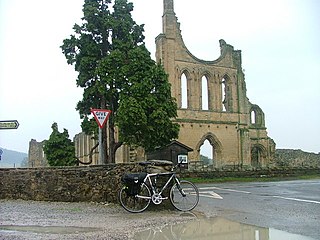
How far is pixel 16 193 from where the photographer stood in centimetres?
1235

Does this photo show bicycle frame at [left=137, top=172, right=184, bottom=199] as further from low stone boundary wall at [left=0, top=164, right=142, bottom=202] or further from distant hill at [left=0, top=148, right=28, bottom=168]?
distant hill at [left=0, top=148, right=28, bottom=168]

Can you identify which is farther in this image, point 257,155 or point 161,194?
point 257,155

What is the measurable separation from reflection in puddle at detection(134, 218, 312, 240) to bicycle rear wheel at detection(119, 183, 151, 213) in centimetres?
189

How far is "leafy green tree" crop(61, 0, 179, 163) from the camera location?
23094mm

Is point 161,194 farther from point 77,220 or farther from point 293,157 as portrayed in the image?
point 293,157

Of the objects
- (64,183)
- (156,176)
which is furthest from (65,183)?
(156,176)

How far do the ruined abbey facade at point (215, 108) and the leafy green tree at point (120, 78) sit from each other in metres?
12.0

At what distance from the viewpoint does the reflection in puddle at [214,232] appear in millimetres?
6004

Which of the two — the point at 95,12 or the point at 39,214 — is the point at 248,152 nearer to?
the point at 95,12

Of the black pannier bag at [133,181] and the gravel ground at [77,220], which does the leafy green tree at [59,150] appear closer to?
the gravel ground at [77,220]

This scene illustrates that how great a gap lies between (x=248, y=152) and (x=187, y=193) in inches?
1310

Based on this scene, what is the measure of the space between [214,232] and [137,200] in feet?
9.72

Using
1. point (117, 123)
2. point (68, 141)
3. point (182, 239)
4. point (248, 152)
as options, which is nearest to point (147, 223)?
point (182, 239)

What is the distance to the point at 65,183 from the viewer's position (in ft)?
36.7
